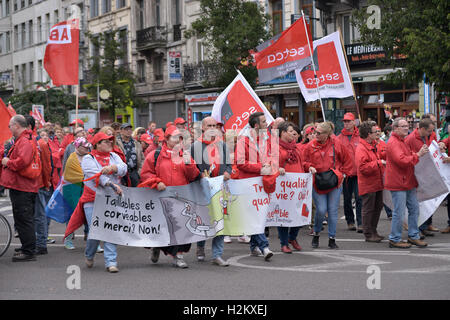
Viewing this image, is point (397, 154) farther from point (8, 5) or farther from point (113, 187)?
point (8, 5)

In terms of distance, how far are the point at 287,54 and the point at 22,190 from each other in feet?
22.7

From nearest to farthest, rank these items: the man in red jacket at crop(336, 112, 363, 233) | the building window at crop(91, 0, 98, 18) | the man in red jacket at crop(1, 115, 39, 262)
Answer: the man in red jacket at crop(1, 115, 39, 262) < the man in red jacket at crop(336, 112, 363, 233) < the building window at crop(91, 0, 98, 18)

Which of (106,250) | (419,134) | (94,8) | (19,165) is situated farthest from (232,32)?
(94,8)

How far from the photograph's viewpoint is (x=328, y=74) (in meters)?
14.6

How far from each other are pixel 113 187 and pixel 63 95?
107 ft

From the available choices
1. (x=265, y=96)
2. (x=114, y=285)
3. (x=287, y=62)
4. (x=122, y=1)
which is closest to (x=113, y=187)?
(x=114, y=285)

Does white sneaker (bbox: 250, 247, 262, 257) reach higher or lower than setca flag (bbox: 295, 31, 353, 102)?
lower

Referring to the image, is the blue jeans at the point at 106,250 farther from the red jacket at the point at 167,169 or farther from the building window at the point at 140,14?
the building window at the point at 140,14

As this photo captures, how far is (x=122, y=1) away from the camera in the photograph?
4703cm

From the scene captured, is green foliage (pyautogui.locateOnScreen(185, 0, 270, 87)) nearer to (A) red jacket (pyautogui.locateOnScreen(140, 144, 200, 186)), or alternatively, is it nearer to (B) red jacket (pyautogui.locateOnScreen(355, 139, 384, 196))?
(B) red jacket (pyautogui.locateOnScreen(355, 139, 384, 196))

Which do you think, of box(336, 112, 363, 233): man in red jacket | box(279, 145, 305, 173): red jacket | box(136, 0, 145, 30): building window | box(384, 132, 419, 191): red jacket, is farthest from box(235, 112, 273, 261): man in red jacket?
box(136, 0, 145, 30): building window

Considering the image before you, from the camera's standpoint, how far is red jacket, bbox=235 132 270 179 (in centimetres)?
897

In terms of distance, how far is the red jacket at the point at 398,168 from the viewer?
9797mm

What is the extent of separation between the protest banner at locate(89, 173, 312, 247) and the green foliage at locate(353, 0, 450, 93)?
9.04 metres
